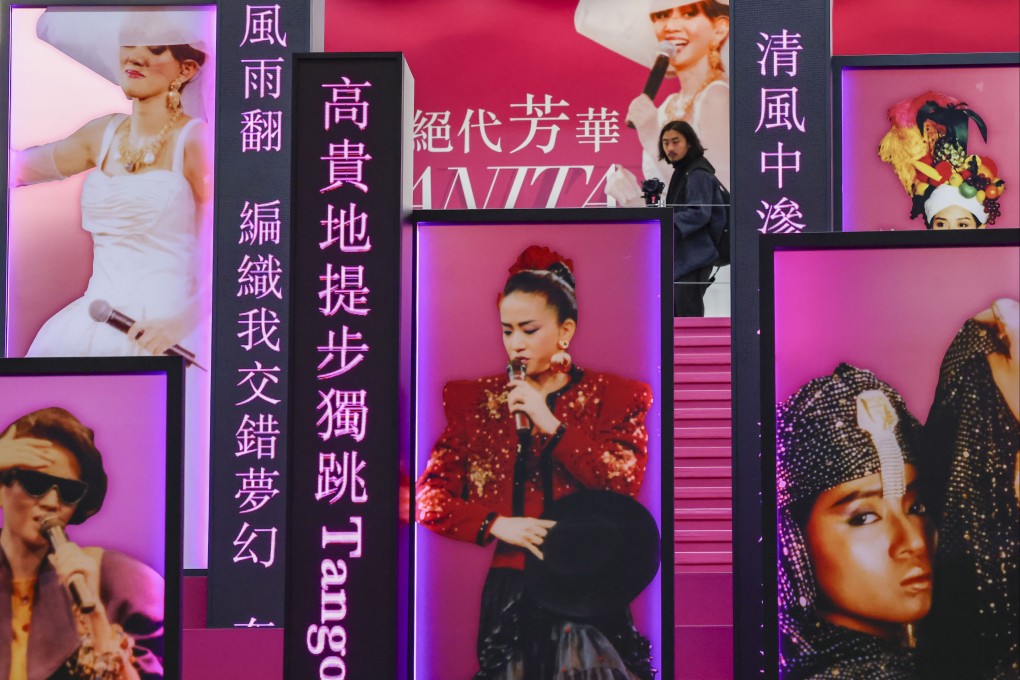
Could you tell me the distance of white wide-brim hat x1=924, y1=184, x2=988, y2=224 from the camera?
19.0ft

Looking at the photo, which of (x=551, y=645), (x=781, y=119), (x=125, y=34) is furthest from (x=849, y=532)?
(x=125, y=34)

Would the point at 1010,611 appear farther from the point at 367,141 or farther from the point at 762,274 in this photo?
the point at 367,141

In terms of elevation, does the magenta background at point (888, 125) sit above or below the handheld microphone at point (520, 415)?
above

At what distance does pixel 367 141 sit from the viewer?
329cm

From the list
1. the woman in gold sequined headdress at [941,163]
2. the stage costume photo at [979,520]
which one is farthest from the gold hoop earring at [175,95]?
the stage costume photo at [979,520]

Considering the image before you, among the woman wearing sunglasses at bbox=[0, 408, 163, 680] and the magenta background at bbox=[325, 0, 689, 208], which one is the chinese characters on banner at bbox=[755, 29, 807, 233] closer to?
the magenta background at bbox=[325, 0, 689, 208]

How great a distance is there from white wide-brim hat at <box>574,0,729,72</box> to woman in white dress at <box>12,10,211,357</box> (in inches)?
76.5

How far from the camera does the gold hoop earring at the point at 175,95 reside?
231 inches

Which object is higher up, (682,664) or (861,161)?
(861,161)

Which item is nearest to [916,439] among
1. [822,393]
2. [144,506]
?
[822,393]

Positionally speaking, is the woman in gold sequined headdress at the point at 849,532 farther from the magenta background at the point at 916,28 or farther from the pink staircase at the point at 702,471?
the magenta background at the point at 916,28

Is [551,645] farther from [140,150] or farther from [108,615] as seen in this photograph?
[140,150]

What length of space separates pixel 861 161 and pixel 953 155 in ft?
1.65

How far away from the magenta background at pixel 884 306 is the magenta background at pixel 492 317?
39 centimetres
